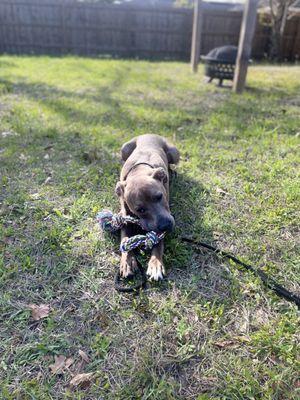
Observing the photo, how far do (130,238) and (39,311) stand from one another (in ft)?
2.58

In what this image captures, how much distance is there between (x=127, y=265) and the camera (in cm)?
236

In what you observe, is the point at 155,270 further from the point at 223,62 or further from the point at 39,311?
the point at 223,62

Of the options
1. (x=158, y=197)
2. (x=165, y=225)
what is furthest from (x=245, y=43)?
(x=165, y=225)

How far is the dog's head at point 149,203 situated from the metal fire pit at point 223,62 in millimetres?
5913

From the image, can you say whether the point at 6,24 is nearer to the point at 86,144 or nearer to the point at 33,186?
the point at 86,144

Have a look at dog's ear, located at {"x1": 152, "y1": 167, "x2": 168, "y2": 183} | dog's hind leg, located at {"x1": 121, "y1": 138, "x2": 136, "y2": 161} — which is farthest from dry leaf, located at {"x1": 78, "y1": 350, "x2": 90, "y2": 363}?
dog's hind leg, located at {"x1": 121, "y1": 138, "x2": 136, "y2": 161}

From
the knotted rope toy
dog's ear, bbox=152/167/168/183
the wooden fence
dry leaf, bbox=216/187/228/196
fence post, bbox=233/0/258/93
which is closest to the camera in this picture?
the knotted rope toy

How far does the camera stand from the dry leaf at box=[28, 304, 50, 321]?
82.7 inches

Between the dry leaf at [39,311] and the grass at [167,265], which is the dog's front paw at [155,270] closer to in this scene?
the grass at [167,265]

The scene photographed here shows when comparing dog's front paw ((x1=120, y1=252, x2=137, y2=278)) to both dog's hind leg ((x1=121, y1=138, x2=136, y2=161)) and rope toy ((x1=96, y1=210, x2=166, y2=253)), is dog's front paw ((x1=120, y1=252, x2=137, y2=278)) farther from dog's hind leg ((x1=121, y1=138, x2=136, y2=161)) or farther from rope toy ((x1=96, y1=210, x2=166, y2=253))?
dog's hind leg ((x1=121, y1=138, x2=136, y2=161))

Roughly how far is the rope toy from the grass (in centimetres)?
13

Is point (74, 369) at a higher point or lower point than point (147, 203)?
lower

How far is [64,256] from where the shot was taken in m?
2.58

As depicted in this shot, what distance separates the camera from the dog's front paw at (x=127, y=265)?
2326 mm
